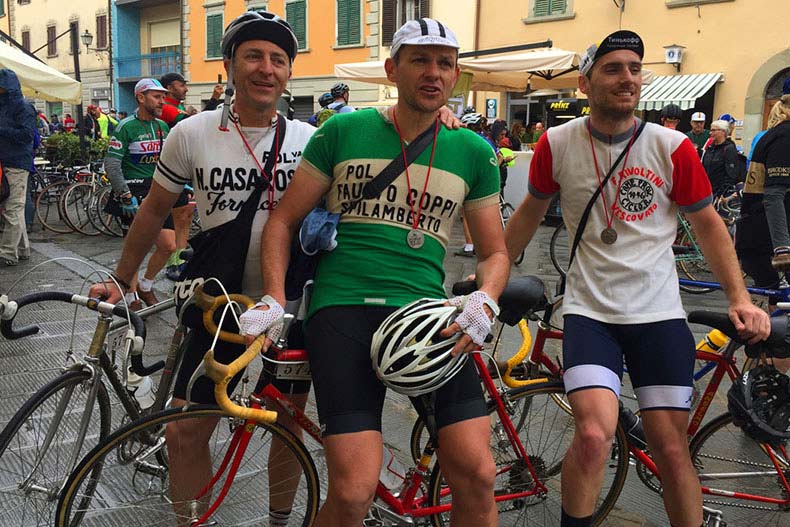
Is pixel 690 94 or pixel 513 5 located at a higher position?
pixel 513 5

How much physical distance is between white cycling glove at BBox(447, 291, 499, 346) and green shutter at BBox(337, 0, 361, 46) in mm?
22214

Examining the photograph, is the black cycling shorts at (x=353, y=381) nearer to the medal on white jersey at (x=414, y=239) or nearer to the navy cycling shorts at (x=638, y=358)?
the medal on white jersey at (x=414, y=239)

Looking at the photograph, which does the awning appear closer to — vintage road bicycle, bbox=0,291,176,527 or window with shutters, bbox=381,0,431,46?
window with shutters, bbox=381,0,431,46

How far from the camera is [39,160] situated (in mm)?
12109

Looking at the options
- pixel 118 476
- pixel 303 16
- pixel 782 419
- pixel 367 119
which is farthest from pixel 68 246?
pixel 303 16

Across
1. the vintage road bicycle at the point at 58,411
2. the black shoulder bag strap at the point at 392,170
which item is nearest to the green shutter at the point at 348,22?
the vintage road bicycle at the point at 58,411

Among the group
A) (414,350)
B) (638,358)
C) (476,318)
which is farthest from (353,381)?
(638,358)

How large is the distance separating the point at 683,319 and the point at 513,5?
59.1 feet

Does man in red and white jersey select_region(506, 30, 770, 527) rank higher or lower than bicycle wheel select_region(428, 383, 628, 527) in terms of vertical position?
higher

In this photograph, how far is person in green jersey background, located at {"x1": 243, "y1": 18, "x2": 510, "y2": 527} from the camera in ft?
6.74

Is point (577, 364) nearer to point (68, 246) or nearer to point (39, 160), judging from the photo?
point (68, 246)

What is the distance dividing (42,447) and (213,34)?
27.6 m

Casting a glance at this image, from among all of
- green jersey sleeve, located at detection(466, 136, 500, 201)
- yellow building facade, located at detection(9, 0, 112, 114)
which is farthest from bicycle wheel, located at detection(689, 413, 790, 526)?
yellow building facade, located at detection(9, 0, 112, 114)

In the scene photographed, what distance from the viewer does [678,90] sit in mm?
15750
